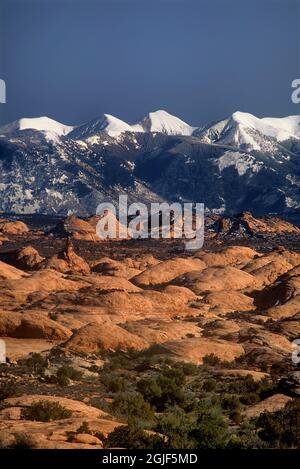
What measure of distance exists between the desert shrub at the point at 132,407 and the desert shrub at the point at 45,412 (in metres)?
3.00

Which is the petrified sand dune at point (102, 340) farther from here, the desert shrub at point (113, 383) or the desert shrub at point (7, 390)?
the desert shrub at point (7, 390)

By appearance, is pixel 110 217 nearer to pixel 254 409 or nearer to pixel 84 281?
pixel 84 281

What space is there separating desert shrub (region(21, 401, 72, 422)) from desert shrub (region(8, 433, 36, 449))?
334 centimetres

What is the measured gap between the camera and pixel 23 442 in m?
24.5

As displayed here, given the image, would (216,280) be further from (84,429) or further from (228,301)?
(84,429)

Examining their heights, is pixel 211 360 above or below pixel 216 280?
above

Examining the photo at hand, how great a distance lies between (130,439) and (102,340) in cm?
2366

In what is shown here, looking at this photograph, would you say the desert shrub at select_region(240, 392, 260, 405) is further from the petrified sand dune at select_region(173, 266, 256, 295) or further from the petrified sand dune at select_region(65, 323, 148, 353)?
the petrified sand dune at select_region(173, 266, 256, 295)

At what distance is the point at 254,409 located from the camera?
113 ft

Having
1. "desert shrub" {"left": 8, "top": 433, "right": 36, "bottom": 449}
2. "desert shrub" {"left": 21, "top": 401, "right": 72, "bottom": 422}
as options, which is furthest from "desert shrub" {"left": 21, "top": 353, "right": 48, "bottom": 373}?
"desert shrub" {"left": 8, "top": 433, "right": 36, "bottom": 449}

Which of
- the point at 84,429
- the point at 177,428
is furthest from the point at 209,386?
the point at 84,429

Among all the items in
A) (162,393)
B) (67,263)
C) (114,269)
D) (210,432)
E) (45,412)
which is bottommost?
(114,269)

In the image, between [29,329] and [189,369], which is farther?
[29,329]

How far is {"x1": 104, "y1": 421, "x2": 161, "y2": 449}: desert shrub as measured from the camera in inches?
1004
